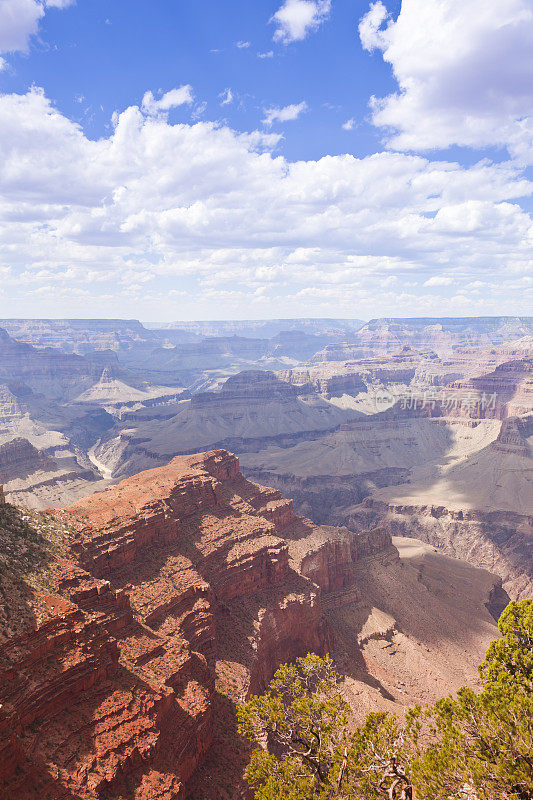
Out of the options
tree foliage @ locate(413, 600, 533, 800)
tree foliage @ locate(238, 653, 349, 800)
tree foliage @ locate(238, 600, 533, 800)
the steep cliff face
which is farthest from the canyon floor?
→ tree foliage @ locate(413, 600, 533, 800)

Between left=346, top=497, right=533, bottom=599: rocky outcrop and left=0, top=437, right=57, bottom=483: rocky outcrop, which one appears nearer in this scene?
left=346, top=497, right=533, bottom=599: rocky outcrop

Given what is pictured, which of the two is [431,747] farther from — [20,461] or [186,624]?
[20,461]

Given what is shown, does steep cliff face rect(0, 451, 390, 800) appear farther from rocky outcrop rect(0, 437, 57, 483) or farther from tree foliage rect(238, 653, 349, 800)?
rocky outcrop rect(0, 437, 57, 483)

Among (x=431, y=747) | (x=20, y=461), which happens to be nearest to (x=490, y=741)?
(x=431, y=747)

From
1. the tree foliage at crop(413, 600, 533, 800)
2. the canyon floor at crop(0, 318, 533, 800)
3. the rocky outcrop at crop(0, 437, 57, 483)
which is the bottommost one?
the rocky outcrop at crop(0, 437, 57, 483)

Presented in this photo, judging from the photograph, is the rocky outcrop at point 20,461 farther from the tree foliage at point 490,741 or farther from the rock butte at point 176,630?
the tree foliage at point 490,741

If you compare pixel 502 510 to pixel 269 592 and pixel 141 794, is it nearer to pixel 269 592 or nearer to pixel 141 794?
pixel 269 592
